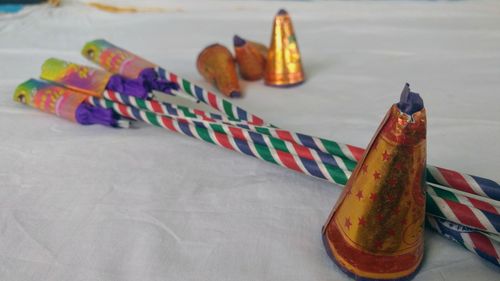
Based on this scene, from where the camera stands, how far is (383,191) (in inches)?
15.8

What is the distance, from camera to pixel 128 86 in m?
0.76

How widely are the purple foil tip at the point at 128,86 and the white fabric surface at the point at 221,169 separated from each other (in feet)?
0.21

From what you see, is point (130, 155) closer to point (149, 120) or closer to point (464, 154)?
point (149, 120)

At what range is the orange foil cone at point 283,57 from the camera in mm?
857

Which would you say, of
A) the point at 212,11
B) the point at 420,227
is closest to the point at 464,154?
the point at 420,227

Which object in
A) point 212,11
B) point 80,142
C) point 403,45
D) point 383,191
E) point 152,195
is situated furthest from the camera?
point 212,11

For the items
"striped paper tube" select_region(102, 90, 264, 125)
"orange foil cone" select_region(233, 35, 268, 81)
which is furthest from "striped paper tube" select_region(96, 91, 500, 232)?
"orange foil cone" select_region(233, 35, 268, 81)

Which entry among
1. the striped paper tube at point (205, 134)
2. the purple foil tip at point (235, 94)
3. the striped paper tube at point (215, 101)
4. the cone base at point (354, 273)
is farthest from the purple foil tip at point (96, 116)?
the cone base at point (354, 273)

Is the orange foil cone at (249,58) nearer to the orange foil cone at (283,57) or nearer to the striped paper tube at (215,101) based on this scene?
the orange foil cone at (283,57)

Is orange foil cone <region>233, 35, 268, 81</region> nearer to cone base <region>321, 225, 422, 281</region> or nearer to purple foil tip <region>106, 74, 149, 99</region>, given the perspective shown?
purple foil tip <region>106, 74, 149, 99</region>

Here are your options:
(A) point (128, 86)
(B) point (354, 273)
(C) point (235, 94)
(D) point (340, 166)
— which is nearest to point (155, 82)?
(A) point (128, 86)

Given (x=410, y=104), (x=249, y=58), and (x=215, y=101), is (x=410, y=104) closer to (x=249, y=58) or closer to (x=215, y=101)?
(x=215, y=101)

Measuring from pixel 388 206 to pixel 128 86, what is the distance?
511 mm

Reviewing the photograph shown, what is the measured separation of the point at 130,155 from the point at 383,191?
40 cm
